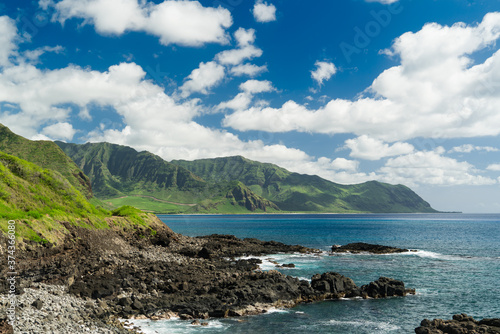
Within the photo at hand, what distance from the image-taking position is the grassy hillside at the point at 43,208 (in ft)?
149

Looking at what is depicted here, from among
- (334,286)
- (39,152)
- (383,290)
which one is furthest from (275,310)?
(39,152)

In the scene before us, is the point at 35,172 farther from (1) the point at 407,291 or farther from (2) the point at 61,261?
(1) the point at 407,291

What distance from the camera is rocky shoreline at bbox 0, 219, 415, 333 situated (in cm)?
2585

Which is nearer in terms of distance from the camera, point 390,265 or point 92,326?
point 92,326

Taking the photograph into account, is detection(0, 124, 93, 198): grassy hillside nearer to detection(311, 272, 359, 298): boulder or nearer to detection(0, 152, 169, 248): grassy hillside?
detection(0, 152, 169, 248): grassy hillside

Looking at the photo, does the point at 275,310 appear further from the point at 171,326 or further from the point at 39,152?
the point at 39,152

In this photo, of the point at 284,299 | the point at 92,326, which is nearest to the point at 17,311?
the point at 92,326

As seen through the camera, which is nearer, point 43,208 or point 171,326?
point 171,326

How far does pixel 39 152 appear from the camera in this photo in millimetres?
175500

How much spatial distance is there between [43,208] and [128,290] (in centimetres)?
3353

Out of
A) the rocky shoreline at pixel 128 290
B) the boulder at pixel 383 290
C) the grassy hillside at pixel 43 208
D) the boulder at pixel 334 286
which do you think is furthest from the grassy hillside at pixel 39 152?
the boulder at pixel 383 290

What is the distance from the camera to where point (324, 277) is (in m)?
41.7

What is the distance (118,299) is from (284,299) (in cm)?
1812

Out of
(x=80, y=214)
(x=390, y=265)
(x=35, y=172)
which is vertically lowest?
(x=390, y=265)
